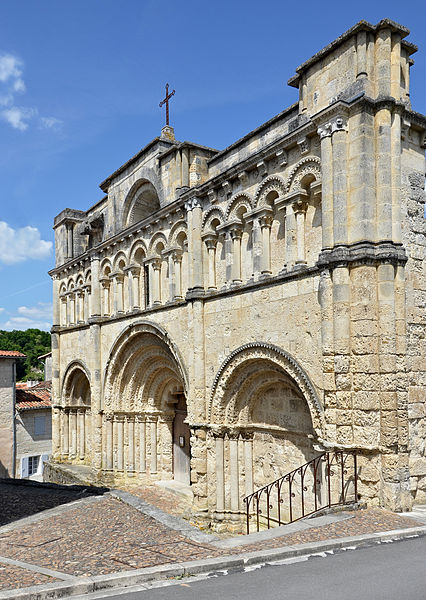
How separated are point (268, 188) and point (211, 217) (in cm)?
213

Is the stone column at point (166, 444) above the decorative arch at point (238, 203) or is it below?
below

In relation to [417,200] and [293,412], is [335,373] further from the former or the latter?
[417,200]

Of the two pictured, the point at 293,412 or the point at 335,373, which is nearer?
the point at 335,373

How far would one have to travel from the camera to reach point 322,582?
17.6 ft

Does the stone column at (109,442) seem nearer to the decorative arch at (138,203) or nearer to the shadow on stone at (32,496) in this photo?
the shadow on stone at (32,496)

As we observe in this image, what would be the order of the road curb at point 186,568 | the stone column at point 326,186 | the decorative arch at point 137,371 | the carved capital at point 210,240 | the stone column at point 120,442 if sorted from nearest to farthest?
the road curb at point 186,568
the stone column at point 326,186
the carved capital at point 210,240
the decorative arch at point 137,371
the stone column at point 120,442

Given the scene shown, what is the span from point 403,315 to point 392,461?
2.31 m

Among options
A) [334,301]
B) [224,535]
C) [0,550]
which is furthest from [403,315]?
[0,550]

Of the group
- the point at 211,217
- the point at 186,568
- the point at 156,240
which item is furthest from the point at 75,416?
the point at 186,568

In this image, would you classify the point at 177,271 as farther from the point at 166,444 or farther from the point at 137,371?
→ the point at 166,444

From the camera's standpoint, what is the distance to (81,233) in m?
20.8

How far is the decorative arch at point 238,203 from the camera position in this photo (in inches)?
459

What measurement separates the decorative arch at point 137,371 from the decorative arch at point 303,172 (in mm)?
6481

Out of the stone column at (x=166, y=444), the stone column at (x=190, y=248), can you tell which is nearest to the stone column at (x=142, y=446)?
the stone column at (x=166, y=444)
